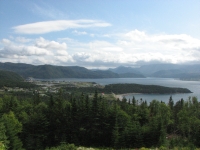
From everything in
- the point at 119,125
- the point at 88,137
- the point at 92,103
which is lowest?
the point at 88,137

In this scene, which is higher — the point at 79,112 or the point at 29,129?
the point at 79,112

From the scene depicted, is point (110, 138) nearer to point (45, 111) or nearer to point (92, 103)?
point (92, 103)

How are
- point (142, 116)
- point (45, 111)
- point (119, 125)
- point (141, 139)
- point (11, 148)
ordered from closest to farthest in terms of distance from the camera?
point (11, 148), point (141, 139), point (119, 125), point (45, 111), point (142, 116)

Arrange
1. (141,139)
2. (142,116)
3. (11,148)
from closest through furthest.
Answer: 1. (11,148)
2. (141,139)
3. (142,116)

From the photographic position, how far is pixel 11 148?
2992 centimetres

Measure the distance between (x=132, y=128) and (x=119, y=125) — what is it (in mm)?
4437

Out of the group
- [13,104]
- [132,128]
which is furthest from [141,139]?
[13,104]

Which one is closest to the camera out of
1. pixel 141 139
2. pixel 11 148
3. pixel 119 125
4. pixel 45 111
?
pixel 11 148

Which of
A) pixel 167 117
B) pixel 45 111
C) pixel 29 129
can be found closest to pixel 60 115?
pixel 45 111

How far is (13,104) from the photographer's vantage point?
50625mm

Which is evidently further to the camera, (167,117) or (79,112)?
(167,117)

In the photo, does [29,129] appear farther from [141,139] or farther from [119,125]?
[141,139]

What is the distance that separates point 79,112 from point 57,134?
6.48 m

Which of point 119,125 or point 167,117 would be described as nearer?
point 119,125
